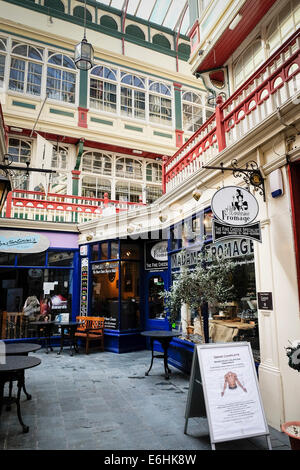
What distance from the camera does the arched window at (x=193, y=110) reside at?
15547 mm

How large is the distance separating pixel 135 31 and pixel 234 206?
14.5 meters

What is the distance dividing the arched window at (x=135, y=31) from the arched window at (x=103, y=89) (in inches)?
92.5

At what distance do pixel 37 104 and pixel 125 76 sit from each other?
444 centimetres

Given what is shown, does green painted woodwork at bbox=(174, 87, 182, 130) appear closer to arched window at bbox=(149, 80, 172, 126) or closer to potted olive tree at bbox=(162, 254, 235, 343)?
arched window at bbox=(149, 80, 172, 126)

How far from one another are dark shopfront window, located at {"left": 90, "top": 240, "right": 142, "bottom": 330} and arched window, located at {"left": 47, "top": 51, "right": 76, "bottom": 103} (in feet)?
23.8

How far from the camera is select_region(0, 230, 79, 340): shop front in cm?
1005

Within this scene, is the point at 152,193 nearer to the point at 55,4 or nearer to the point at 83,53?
the point at 83,53

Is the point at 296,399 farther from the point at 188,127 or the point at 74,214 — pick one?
the point at 188,127

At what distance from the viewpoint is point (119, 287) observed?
9.58m

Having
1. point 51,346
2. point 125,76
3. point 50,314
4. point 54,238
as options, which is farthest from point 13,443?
point 125,76

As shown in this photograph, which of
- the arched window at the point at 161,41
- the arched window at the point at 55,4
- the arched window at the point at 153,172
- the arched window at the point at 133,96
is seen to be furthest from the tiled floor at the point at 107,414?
the arched window at the point at 161,41

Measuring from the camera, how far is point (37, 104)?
12531mm

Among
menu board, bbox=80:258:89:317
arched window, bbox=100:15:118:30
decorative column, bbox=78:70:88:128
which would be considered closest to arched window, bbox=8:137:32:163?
decorative column, bbox=78:70:88:128

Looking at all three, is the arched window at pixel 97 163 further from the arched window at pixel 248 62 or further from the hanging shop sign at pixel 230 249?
the hanging shop sign at pixel 230 249
